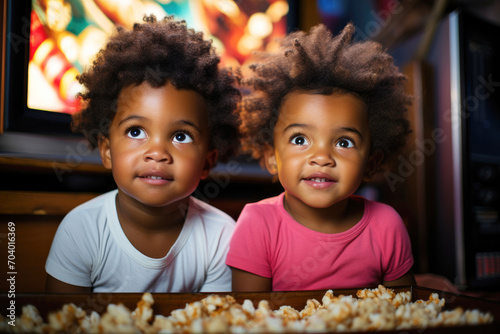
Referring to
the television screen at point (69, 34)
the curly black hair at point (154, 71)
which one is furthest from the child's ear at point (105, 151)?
the television screen at point (69, 34)

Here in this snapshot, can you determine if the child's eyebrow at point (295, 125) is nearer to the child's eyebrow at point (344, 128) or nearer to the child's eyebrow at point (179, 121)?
the child's eyebrow at point (344, 128)

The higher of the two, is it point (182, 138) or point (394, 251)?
point (182, 138)

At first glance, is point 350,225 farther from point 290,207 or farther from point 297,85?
point 297,85

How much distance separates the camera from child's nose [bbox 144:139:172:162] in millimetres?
542

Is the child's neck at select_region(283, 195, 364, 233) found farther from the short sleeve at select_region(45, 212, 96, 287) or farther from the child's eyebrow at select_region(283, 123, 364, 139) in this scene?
the short sleeve at select_region(45, 212, 96, 287)

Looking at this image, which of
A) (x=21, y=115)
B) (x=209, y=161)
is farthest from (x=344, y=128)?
(x=21, y=115)

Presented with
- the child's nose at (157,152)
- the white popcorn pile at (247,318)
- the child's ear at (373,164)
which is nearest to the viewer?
the white popcorn pile at (247,318)

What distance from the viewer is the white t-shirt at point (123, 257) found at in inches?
23.1

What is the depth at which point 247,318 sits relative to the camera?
1.45 ft

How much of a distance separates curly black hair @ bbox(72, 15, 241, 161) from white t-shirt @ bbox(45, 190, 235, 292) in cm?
14

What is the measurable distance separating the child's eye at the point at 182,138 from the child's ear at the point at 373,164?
30 cm

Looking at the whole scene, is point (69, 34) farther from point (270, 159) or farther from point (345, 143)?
point (345, 143)

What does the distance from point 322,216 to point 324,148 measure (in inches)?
5.1

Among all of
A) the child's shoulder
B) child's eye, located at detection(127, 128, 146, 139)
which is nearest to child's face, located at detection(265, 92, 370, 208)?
the child's shoulder
